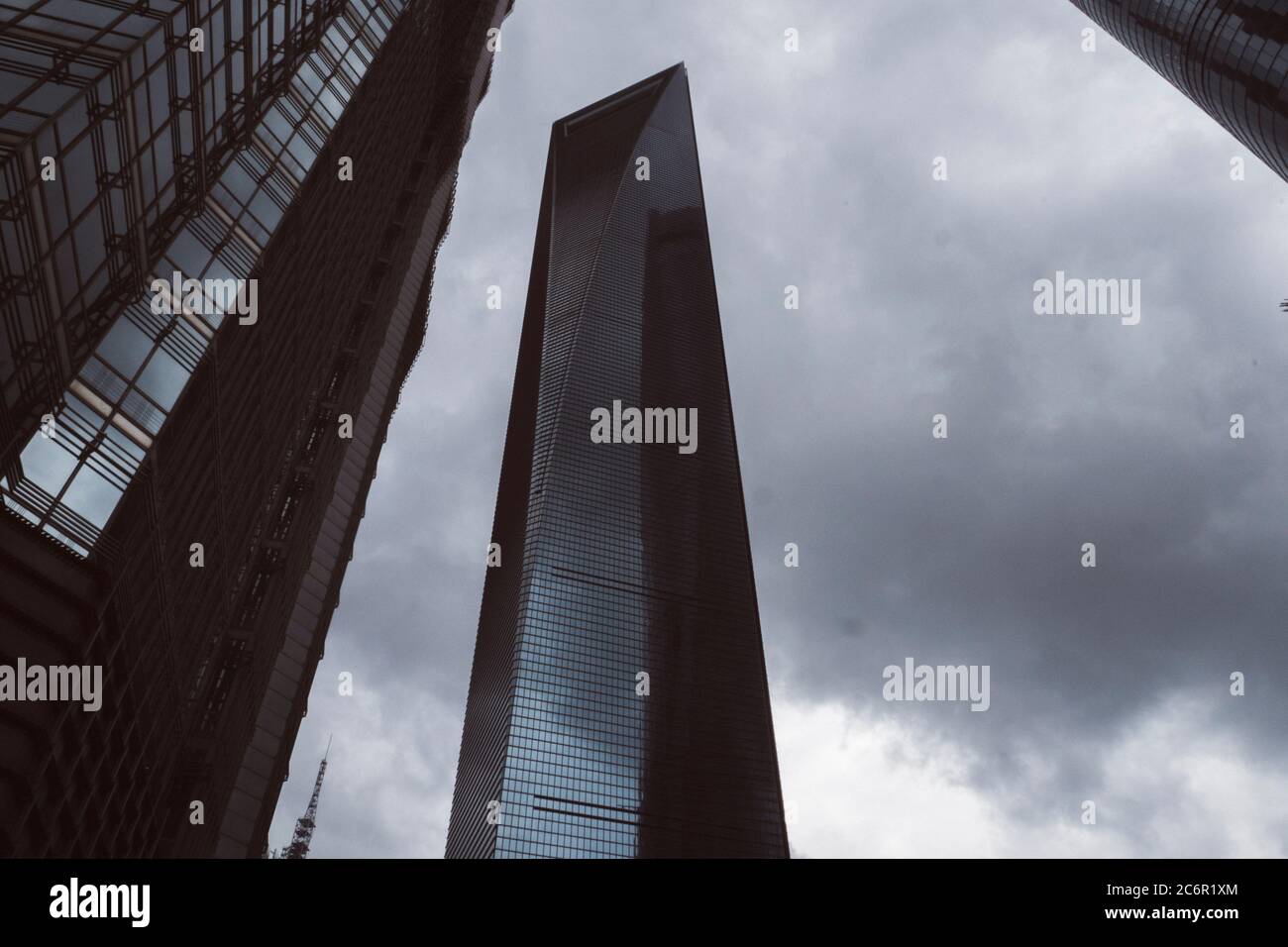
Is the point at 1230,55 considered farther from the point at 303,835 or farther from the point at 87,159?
the point at 303,835

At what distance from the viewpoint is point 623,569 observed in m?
135

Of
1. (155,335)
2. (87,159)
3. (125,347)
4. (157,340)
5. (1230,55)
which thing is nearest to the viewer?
(87,159)

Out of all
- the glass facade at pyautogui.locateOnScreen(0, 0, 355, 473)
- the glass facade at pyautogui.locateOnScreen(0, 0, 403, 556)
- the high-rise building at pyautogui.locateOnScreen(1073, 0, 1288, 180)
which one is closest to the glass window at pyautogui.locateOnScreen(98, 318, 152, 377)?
the glass facade at pyautogui.locateOnScreen(0, 0, 403, 556)

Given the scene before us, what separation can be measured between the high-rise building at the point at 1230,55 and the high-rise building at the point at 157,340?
66.4 metres

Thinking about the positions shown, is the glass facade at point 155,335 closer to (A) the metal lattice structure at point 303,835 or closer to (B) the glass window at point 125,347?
(B) the glass window at point 125,347

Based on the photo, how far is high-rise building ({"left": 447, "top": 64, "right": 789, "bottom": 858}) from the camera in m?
118

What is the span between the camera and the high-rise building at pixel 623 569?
118m

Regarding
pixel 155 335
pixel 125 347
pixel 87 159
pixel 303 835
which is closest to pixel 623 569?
pixel 303 835

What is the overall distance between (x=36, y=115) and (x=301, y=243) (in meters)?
18.4

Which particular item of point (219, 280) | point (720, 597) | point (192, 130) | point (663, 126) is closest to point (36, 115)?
point (192, 130)

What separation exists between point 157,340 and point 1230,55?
8887 centimetres

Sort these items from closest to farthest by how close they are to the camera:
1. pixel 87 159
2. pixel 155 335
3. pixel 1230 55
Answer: pixel 87 159 → pixel 155 335 → pixel 1230 55
